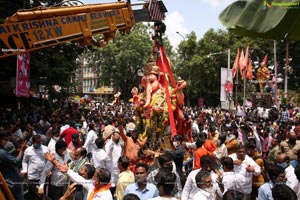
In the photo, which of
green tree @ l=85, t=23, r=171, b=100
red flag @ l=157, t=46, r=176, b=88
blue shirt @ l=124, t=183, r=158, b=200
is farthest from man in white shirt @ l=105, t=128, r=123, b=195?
green tree @ l=85, t=23, r=171, b=100

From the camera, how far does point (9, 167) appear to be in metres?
6.14

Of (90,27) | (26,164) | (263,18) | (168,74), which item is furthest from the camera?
(168,74)

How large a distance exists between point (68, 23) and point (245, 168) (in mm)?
4559

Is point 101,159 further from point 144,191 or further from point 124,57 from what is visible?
point 124,57

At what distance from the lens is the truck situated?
710 centimetres

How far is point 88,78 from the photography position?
73.8 metres

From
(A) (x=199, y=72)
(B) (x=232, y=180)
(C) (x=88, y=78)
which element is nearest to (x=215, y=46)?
(A) (x=199, y=72)

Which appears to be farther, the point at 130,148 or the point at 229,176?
the point at 130,148

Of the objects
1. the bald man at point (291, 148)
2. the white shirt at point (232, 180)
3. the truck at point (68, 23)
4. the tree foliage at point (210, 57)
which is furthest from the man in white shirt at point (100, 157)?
the tree foliage at point (210, 57)

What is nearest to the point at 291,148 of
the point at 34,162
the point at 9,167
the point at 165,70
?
the point at 165,70

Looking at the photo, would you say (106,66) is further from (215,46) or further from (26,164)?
(26,164)

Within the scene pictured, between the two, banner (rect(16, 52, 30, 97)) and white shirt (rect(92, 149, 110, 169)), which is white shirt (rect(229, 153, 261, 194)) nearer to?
white shirt (rect(92, 149, 110, 169))

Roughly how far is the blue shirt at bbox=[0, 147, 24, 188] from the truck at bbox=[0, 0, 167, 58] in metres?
2.03

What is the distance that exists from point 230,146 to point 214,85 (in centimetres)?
3424
